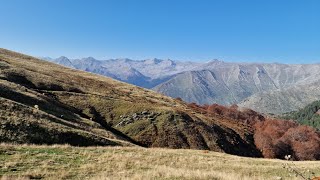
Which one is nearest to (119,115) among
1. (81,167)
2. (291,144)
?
(81,167)

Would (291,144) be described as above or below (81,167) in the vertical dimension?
below

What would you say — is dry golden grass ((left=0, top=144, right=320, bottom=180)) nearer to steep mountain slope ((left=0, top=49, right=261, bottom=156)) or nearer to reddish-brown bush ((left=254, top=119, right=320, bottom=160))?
steep mountain slope ((left=0, top=49, right=261, bottom=156))

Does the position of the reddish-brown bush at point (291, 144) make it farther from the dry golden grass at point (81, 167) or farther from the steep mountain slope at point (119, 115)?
the dry golden grass at point (81, 167)

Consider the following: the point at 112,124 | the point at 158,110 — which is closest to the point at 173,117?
the point at 158,110

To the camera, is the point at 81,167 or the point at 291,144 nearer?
Result: the point at 81,167

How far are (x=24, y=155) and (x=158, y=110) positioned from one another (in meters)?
72.5

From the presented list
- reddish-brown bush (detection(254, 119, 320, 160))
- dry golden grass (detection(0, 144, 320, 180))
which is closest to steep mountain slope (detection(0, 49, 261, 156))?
reddish-brown bush (detection(254, 119, 320, 160))

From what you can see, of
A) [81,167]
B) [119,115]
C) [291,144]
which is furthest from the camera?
[291,144]

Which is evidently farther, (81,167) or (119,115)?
(119,115)

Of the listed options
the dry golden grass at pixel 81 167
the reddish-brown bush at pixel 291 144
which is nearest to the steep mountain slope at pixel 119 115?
the reddish-brown bush at pixel 291 144

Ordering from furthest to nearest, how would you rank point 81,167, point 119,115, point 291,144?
point 291,144 < point 119,115 < point 81,167

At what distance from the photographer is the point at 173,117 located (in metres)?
94.5

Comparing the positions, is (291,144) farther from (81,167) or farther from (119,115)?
(81,167)

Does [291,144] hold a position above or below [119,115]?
below
